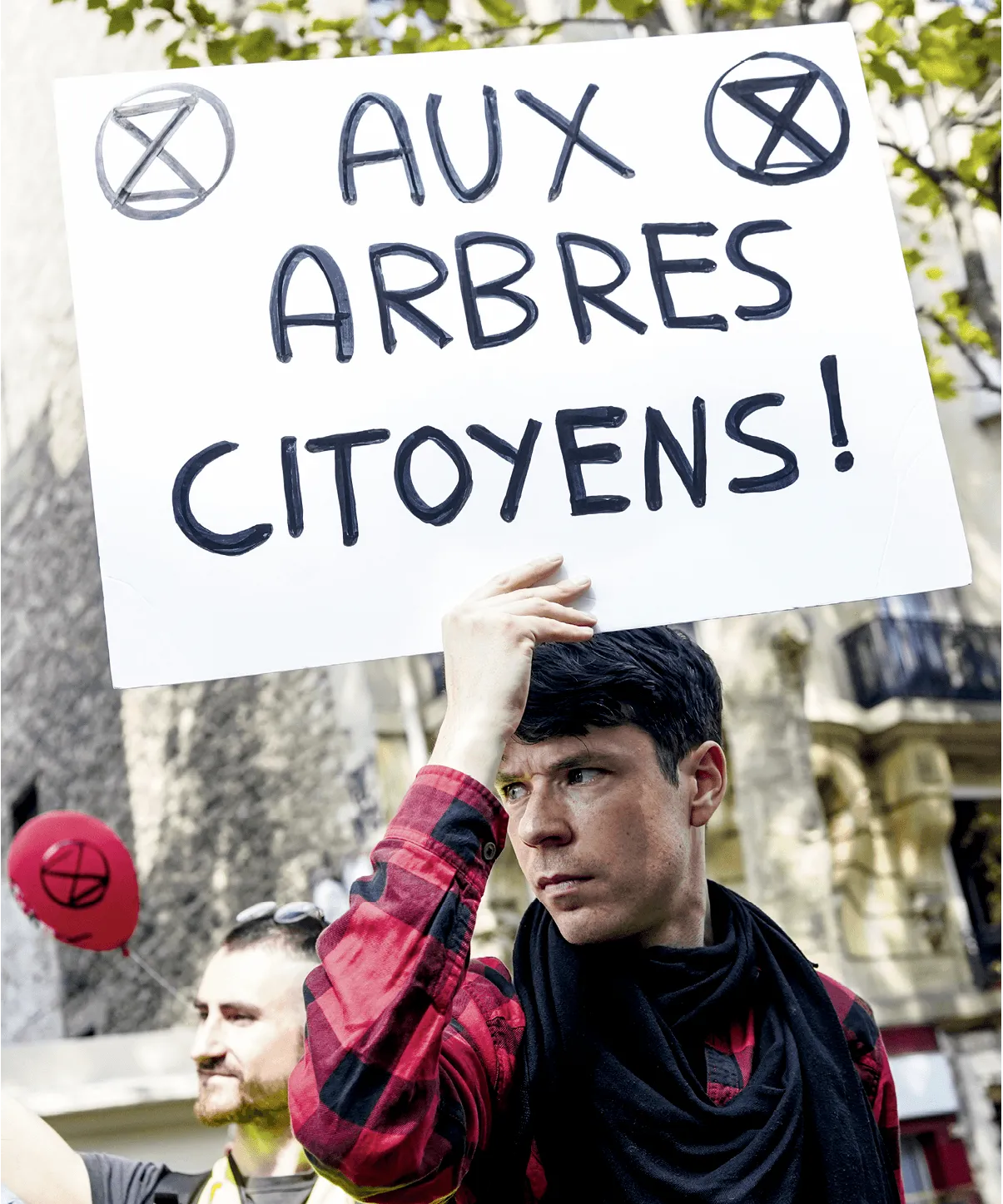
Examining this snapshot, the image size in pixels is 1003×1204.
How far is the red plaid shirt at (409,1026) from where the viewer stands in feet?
4.32

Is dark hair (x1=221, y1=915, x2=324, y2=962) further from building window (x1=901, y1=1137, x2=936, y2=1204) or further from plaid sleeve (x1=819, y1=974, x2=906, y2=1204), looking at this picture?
building window (x1=901, y1=1137, x2=936, y2=1204)

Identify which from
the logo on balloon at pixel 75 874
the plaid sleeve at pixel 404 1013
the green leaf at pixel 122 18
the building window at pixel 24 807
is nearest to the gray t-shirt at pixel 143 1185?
the plaid sleeve at pixel 404 1013

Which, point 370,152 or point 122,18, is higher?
point 122,18

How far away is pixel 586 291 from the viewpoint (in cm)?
182

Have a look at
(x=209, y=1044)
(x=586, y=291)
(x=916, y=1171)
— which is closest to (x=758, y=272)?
(x=586, y=291)

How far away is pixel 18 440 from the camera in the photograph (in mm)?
13609

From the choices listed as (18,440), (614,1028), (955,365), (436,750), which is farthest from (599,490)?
(955,365)

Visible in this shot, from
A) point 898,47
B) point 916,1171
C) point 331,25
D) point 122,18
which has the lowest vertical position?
point 916,1171

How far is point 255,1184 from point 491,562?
1.44m

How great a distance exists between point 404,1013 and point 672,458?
740 millimetres

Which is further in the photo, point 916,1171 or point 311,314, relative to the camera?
point 916,1171

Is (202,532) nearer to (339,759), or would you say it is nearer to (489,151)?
(489,151)

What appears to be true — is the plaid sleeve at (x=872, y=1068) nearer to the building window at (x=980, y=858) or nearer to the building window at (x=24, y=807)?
the building window at (x=24, y=807)

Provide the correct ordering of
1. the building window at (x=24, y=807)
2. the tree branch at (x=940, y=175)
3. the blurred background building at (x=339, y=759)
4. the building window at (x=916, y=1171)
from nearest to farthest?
the tree branch at (x=940, y=175) < the blurred background building at (x=339, y=759) < the building window at (x=916, y=1171) < the building window at (x=24, y=807)
